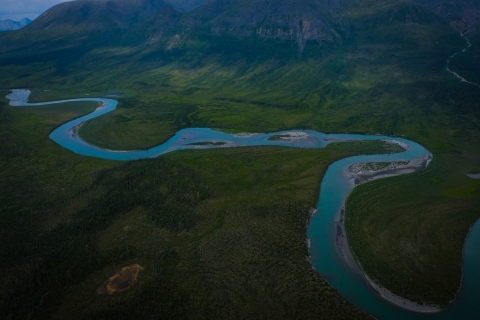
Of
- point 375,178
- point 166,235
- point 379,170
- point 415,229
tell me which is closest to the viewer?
point 166,235

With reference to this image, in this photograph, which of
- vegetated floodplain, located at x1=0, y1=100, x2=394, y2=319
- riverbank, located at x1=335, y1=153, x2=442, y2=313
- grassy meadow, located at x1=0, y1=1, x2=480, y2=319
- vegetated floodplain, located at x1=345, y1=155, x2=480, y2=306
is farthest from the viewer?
vegetated floodplain, located at x1=345, y1=155, x2=480, y2=306

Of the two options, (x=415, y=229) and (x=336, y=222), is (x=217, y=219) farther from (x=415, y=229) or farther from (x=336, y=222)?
(x=415, y=229)

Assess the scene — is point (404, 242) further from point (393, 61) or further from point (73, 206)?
point (393, 61)

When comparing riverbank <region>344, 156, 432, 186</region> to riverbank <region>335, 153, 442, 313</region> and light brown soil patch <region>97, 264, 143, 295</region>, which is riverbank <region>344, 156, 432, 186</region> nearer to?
riverbank <region>335, 153, 442, 313</region>

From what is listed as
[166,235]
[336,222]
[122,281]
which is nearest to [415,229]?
[336,222]

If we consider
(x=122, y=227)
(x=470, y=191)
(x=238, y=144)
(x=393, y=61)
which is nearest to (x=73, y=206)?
(x=122, y=227)

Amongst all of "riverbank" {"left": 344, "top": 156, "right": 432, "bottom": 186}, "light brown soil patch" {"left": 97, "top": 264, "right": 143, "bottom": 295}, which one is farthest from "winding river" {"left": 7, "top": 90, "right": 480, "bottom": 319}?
"light brown soil patch" {"left": 97, "top": 264, "right": 143, "bottom": 295}
